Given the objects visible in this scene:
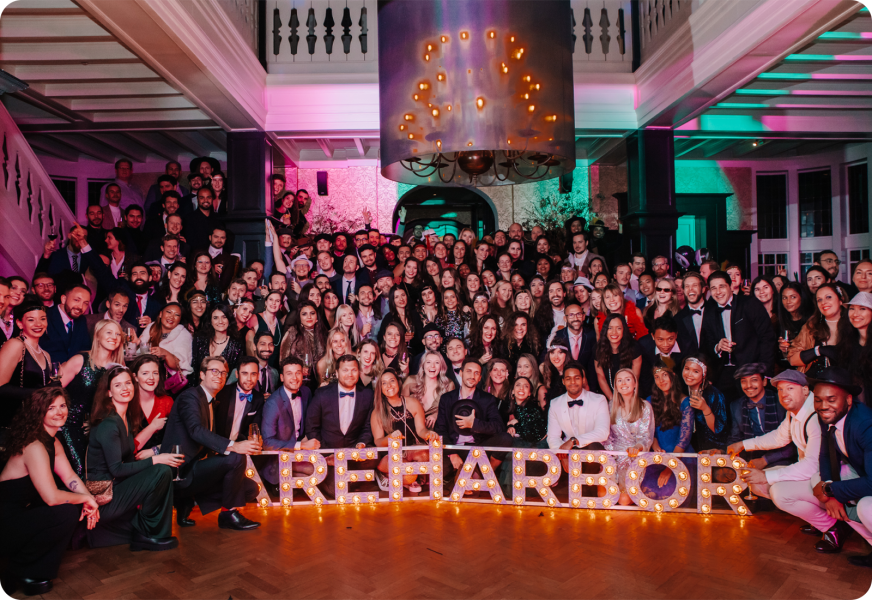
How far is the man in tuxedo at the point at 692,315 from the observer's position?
5.64 meters

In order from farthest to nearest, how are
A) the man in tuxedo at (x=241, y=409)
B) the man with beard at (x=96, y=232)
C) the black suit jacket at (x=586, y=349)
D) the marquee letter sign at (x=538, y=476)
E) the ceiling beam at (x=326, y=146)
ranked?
1. the ceiling beam at (x=326, y=146)
2. the man with beard at (x=96, y=232)
3. the black suit jacket at (x=586, y=349)
4. the man in tuxedo at (x=241, y=409)
5. the marquee letter sign at (x=538, y=476)

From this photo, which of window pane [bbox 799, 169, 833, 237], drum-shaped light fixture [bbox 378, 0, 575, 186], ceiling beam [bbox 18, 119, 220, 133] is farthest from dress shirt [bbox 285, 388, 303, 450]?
window pane [bbox 799, 169, 833, 237]

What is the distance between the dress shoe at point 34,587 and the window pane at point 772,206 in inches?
500

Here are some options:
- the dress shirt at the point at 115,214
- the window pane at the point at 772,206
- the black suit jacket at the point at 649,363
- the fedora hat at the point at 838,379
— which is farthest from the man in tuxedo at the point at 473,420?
the window pane at the point at 772,206

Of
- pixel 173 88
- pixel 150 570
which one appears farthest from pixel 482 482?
pixel 173 88

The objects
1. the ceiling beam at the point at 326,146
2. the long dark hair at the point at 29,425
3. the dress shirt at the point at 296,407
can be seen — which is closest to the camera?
the long dark hair at the point at 29,425

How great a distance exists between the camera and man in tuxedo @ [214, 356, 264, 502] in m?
4.77

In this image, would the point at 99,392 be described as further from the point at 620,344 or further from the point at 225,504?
the point at 620,344

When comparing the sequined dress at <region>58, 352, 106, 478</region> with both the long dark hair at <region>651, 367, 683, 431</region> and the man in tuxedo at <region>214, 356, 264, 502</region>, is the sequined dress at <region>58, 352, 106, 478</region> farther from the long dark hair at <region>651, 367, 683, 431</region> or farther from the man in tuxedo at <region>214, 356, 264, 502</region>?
the long dark hair at <region>651, 367, 683, 431</region>

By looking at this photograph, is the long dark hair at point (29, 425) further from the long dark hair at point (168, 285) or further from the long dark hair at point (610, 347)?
the long dark hair at point (610, 347)

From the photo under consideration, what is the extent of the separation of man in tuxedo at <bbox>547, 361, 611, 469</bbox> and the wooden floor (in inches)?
22.3

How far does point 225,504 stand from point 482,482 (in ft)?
6.45

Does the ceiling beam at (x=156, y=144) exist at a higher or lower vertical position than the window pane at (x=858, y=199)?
higher

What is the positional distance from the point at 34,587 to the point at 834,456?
16.3ft
